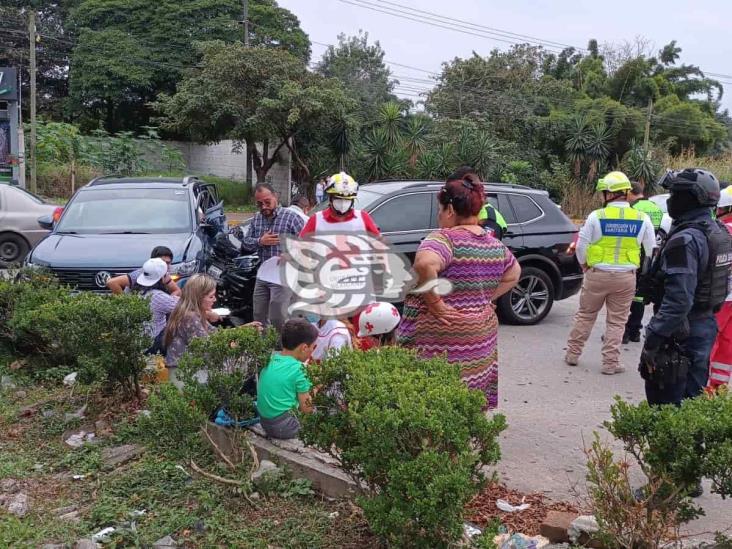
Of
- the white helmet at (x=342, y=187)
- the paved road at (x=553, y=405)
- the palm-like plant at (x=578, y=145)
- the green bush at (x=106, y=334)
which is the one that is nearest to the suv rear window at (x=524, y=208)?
the paved road at (x=553, y=405)

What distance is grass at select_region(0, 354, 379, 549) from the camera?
3.29 metres

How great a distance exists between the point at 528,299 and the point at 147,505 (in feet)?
19.4

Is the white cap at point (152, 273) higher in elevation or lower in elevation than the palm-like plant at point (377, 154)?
lower

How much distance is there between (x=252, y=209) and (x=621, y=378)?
74.8ft

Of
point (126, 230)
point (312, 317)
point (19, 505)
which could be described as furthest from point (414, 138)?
point (19, 505)

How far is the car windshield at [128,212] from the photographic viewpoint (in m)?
8.11

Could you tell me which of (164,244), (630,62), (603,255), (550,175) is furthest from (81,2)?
(603,255)

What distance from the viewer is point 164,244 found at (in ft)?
24.7

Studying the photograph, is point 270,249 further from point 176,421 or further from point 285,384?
point 176,421

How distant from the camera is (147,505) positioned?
11.8ft

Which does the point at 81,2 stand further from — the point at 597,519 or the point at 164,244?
the point at 597,519

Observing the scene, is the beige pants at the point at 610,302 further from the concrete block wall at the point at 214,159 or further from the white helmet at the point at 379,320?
the concrete block wall at the point at 214,159

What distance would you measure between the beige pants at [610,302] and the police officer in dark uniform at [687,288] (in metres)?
2.38

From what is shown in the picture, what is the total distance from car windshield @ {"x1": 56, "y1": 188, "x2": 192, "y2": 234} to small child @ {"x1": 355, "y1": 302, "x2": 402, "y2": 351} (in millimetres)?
4024
